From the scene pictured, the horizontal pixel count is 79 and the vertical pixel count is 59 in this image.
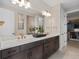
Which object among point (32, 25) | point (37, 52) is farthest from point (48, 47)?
point (32, 25)

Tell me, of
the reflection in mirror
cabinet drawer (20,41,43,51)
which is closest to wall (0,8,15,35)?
the reflection in mirror

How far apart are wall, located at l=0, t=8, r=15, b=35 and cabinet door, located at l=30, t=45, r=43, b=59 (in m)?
1.18

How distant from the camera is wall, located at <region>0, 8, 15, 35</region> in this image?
11.1 feet

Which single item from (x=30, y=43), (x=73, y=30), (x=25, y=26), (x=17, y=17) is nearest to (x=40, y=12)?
(x=25, y=26)

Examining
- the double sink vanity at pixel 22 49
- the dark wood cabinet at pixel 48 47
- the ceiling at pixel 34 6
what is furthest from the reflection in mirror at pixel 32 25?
the double sink vanity at pixel 22 49

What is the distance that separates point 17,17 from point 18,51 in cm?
191

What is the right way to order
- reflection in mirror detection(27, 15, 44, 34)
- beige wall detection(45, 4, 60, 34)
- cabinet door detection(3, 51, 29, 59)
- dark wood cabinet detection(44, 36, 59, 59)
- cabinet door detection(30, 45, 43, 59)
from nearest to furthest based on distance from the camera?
cabinet door detection(3, 51, 29, 59)
cabinet door detection(30, 45, 43, 59)
dark wood cabinet detection(44, 36, 59, 59)
reflection in mirror detection(27, 15, 44, 34)
beige wall detection(45, 4, 60, 34)

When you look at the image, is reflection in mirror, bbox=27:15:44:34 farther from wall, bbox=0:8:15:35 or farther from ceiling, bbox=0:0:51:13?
wall, bbox=0:8:15:35

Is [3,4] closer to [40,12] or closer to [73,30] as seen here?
[40,12]

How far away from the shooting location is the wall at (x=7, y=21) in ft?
11.1

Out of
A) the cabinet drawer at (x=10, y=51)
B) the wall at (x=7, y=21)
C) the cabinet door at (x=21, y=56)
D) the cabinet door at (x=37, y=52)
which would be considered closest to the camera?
the cabinet drawer at (x=10, y=51)

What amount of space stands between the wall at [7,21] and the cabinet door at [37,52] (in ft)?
3.88

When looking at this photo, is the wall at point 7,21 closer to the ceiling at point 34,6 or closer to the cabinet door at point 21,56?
the ceiling at point 34,6

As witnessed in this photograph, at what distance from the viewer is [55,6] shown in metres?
6.26
